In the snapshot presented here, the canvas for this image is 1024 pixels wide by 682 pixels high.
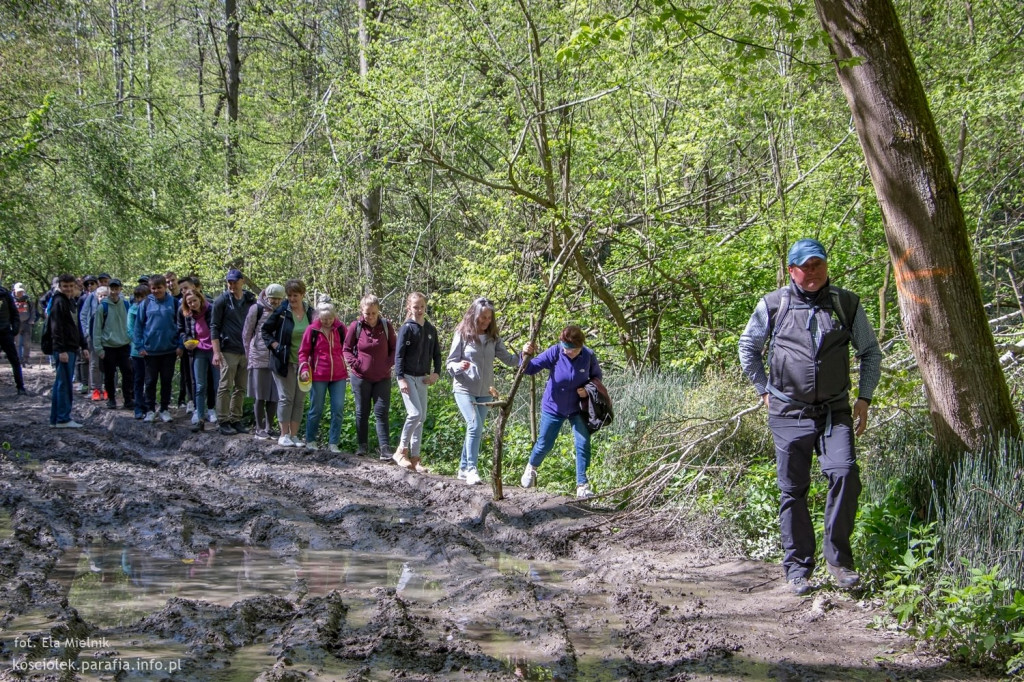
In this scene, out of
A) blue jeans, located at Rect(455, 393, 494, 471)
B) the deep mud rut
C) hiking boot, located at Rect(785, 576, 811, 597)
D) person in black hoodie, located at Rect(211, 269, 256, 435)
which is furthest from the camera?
person in black hoodie, located at Rect(211, 269, 256, 435)

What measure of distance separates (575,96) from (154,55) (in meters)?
16.0

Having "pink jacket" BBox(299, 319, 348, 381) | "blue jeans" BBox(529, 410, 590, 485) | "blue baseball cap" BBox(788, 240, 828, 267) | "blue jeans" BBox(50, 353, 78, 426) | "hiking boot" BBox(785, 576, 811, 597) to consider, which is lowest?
"hiking boot" BBox(785, 576, 811, 597)

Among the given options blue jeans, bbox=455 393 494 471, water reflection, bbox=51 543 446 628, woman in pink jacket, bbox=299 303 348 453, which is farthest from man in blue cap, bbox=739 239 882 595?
woman in pink jacket, bbox=299 303 348 453

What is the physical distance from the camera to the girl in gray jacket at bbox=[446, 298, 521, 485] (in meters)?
8.45

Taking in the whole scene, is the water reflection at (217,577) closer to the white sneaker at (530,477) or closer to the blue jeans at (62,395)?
the white sneaker at (530,477)

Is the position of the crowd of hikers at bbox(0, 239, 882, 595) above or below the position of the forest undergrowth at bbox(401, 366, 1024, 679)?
above

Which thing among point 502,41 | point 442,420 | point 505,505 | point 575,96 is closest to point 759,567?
point 505,505

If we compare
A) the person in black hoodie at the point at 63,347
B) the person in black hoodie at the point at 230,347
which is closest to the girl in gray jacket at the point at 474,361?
the person in black hoodie at the point at 230,347

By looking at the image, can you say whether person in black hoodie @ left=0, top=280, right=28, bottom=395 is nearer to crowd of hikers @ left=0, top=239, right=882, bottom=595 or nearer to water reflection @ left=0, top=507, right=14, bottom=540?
crowd of hikers @ left=0, top=239, right=882, bottom=595

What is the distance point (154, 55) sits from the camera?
22.6 meters

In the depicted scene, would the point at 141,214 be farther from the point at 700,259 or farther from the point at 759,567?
the point at 759,567

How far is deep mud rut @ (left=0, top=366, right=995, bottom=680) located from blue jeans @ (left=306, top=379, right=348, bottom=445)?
4.79 feet

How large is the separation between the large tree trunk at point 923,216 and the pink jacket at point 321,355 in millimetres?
6448

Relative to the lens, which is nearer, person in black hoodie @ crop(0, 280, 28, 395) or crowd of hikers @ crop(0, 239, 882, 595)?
crowd of hikers @ crop(0, 239, 882, 595)
